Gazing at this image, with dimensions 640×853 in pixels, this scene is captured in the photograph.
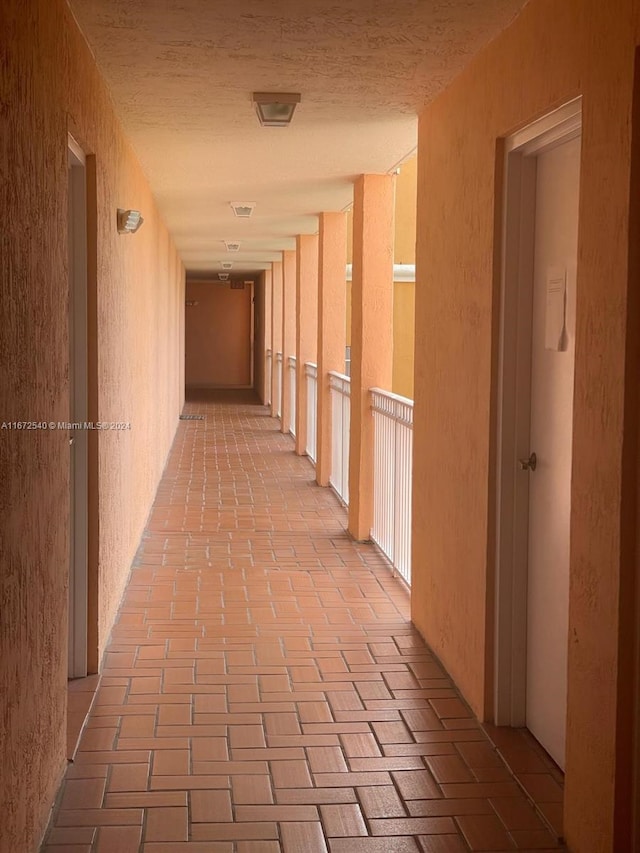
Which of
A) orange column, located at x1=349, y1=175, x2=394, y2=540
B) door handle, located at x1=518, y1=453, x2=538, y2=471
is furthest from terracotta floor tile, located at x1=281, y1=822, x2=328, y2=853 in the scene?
orange column, located at x1=349, y1=175, x2=394, y2=540

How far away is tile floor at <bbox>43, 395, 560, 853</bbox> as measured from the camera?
2848mm

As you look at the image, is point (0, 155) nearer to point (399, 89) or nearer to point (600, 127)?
point (600, 127)

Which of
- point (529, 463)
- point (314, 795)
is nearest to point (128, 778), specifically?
point (314, 795)

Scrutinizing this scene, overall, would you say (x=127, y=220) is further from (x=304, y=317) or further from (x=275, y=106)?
(x=304, y=317)

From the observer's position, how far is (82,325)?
13.2 ft

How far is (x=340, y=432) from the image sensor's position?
28.0 feet

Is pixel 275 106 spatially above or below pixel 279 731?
above

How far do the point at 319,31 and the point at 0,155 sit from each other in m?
1.60

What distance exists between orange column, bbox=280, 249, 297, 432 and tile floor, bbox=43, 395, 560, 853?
736cm

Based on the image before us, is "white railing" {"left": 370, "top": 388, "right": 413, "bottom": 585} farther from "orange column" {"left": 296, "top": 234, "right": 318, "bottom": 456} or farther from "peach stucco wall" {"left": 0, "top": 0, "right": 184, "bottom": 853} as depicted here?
"orange column" {"left": 296, "top": 234, "right": 318, "bottom": 456}

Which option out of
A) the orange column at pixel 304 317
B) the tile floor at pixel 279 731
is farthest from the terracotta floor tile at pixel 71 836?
the orange column at pixel 304 317

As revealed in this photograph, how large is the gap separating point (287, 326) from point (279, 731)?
10314mm

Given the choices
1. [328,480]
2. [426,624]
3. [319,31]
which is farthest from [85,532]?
[328,480]

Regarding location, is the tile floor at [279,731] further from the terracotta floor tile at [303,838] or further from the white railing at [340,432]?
the white railing at [340,432]
